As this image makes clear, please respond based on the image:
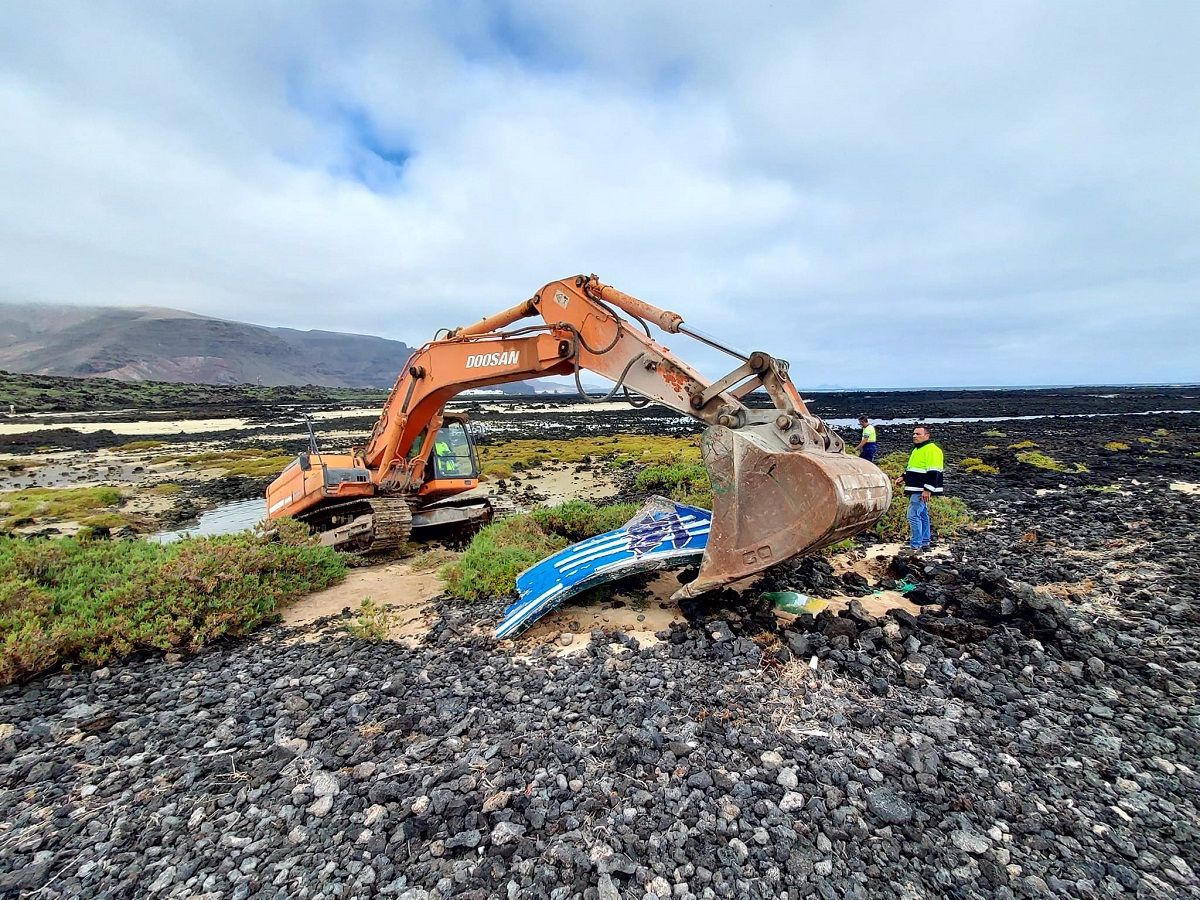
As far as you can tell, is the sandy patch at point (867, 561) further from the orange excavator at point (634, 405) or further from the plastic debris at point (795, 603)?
the orange excavator at point (634, 405)

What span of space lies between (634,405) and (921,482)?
5.67 m

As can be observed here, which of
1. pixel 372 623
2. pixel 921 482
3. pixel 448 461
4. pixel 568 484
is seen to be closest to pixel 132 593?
pixel 372 623

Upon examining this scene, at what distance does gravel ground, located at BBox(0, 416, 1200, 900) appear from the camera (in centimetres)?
323

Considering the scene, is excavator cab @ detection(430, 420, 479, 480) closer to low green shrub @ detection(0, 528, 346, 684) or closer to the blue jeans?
low green shrub @ detection(0, 528, 346, 684)

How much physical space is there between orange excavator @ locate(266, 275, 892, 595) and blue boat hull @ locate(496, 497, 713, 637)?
0.60m

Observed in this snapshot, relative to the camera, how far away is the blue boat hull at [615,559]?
6.42 m

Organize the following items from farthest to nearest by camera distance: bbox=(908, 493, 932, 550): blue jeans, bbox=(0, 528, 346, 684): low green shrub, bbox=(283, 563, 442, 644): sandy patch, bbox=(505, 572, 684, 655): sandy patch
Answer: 1. bbox=(908, 493, 932, 550): blue jeans
2. bbox=(283, 563, 442, 644): sandy patch
3. bbox=(505, 572, 684, 655): sandy patch
4. bbox=(0, 528, 346, 684): low green shrub

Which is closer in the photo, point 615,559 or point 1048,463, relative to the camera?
point 615,559

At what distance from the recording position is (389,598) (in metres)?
8.43

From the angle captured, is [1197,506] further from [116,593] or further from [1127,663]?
[116,593]

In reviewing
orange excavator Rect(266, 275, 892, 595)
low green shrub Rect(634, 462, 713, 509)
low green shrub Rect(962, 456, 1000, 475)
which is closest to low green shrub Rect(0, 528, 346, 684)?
orange excavator Rect(266, 275, 892, 595)

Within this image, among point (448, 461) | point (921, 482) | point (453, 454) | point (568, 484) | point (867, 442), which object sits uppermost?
point (867, 442)

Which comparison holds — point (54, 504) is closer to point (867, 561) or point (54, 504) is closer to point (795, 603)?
point (795, 603)

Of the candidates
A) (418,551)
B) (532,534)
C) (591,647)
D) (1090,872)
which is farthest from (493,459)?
(1090,872)
